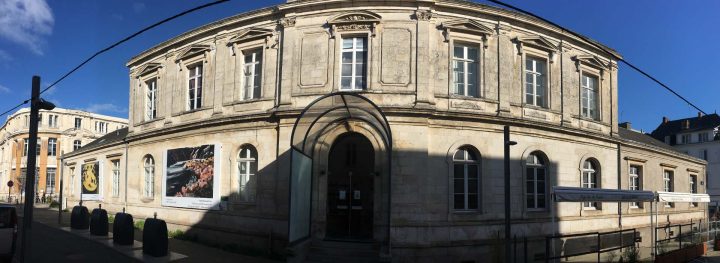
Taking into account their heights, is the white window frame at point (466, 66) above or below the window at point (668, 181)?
above

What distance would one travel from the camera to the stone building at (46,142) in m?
47.5

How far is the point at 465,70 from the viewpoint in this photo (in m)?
14.4

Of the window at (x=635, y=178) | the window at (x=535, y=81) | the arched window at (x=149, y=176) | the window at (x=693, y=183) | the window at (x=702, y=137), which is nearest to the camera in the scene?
the window at (x=535, y=81)

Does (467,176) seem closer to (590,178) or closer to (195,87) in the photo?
(590,178)

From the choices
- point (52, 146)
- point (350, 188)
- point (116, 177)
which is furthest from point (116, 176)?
point (52, 146)

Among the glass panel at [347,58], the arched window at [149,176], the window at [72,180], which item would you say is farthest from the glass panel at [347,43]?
the window at [72,180]

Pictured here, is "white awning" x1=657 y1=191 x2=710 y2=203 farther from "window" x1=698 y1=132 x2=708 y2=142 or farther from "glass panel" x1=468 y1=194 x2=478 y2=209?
"window" x1=698 y1=132 x2=708 y2=142

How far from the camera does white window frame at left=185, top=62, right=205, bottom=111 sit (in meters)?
17.6

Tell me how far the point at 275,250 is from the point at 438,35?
8.50m

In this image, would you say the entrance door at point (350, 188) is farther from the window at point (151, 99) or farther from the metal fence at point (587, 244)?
the window at point (151, 99)

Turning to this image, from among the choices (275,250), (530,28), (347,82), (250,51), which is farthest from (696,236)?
(250,51)

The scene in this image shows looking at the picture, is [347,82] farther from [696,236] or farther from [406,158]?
[696,236]

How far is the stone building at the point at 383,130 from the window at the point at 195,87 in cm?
7

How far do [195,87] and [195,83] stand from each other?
17cm
